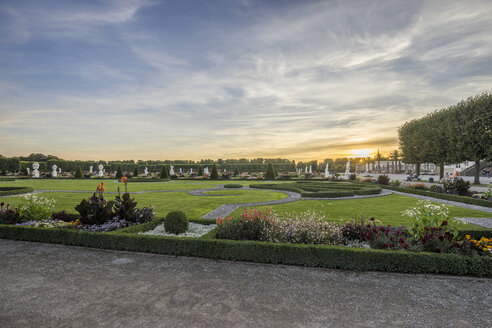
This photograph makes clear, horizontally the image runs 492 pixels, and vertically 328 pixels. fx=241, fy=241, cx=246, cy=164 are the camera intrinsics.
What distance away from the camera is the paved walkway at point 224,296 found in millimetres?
3330

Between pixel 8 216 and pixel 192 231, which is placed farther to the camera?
pixel 8 216

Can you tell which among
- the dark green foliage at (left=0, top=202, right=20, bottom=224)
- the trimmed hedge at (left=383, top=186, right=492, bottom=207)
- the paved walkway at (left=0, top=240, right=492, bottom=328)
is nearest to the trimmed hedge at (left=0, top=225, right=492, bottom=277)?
the paved walkway at (left=0, top=240, right=492, bottom=328)

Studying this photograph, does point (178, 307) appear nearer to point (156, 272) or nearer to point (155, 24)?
point (156, 272)

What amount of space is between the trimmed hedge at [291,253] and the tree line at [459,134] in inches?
1071

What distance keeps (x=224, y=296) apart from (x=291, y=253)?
79.7 inches

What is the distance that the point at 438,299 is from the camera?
3947 millimetres

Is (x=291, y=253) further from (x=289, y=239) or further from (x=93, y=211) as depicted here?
(x=93, y=211)

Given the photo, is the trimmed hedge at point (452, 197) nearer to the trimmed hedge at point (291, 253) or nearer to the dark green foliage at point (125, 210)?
the trimmed hedge at point (291, 253)

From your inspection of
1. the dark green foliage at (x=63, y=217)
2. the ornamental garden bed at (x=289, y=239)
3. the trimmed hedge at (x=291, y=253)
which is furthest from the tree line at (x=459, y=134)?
the dark green foliage at (x=63, y=217)

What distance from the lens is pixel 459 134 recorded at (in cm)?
2595

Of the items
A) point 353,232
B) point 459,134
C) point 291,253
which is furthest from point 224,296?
point 459,134

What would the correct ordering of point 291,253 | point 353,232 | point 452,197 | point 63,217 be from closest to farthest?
point 291,253 → point 353,232 → point 63,217 → point 452,197

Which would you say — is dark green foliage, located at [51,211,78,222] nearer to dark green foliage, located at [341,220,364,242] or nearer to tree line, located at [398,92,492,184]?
dark green foliage, located at [341,220,364,242]

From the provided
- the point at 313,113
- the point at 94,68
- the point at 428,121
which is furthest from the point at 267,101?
the point at 428,121
